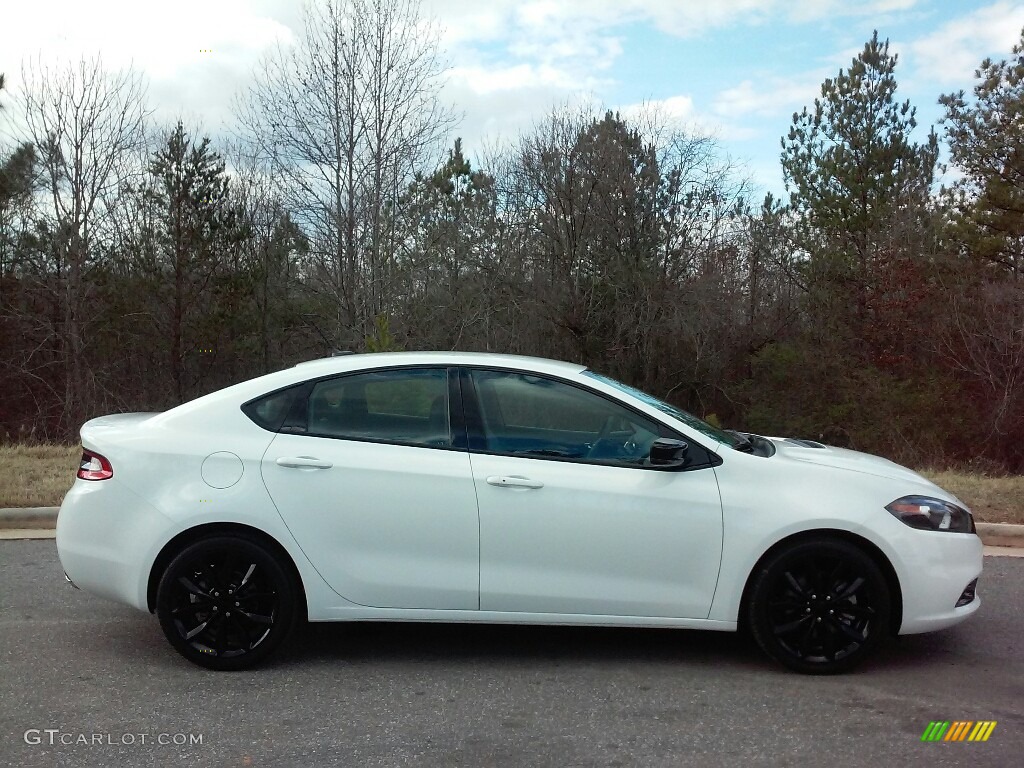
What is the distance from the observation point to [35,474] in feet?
29.8

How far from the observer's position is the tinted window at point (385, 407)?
4.49m

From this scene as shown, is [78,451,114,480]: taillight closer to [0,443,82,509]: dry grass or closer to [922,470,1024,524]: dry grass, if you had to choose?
[0,443,82,509]: dry grass

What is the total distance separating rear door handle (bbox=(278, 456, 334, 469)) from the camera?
14.3 ft

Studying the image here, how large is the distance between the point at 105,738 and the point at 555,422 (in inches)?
93.6

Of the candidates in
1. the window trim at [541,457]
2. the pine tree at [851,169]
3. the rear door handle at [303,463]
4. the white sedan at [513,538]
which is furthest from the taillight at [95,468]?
the pine tree at [851,169]

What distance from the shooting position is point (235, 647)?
440 centimetres

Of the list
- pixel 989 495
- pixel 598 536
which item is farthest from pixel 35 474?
pixel 989 495

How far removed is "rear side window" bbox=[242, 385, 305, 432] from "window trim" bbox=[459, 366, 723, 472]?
32.7 inches

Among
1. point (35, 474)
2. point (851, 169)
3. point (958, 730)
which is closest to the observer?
point (958, 730)

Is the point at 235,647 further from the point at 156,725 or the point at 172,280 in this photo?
the point at 172,280

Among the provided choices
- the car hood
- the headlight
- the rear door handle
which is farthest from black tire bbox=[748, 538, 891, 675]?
the rear door handle

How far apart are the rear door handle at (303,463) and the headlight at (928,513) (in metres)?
2.67

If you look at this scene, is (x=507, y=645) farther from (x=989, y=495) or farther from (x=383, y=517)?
(x=989, y=495)

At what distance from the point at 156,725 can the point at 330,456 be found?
1.36 m
